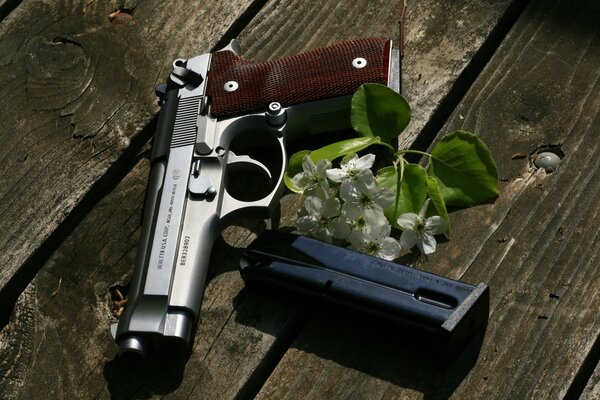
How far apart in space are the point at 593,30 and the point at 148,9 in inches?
59.0

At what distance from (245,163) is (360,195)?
15.5 inches

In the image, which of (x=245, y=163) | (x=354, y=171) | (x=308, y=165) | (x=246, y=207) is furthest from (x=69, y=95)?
(x=354, y=171)

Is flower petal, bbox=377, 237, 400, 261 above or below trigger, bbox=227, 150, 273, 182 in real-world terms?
below

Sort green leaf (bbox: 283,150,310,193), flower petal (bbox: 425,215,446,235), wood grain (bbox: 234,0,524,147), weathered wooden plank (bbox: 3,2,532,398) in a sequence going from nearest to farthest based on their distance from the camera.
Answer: weathered wooden plank (bbox: 3,2,532,398) < flower petal (bbox: 425,215,446,235) < green leaf (bbox: 283,150,310,193) < wood grain (bbox: 234,0,524,147)

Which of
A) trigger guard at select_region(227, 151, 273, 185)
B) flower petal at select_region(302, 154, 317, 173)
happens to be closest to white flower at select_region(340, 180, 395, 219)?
flower petal at select_region(302, 154, 317, 173)

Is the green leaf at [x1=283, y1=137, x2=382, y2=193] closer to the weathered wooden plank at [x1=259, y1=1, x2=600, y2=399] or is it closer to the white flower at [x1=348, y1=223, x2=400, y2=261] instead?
the white flower at [x1=348, y1=223, x2=400, y2=261]

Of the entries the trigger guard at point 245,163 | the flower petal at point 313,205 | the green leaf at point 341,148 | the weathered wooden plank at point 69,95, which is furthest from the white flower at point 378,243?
the weathered wooden plank at point 69,95

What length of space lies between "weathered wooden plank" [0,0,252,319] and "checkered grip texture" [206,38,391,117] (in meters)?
0.35

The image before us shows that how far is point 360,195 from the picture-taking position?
2.50 m

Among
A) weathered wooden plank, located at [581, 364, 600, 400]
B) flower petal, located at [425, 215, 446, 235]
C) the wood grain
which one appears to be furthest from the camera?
the wood grain

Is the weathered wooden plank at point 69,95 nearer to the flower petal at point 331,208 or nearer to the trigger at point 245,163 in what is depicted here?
the trigger at point 245,163

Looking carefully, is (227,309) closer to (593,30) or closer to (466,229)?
(466,229)

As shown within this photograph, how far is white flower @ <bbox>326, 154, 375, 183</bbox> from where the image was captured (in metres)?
2.49

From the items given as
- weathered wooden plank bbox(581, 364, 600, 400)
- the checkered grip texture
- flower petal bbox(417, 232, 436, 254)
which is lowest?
weathered wooden plank bbox(581, 364, 600, 400)
